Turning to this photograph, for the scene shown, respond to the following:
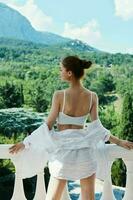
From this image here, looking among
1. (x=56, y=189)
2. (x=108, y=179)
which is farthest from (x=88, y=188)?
(x=108, y=179)

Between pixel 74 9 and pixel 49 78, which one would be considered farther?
pixel 74 9

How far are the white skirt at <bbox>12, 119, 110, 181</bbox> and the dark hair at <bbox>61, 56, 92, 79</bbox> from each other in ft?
0.87

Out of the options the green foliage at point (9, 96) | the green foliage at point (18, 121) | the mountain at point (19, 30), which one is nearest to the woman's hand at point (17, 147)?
the green foliage at point (18, 121)

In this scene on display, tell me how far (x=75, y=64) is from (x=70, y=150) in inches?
15.5

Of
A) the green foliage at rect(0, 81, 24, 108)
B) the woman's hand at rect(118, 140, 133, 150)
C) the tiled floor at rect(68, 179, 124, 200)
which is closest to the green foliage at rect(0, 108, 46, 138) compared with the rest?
the green foliage at rect(0, 81, 24, 108)

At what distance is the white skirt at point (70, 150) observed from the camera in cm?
215

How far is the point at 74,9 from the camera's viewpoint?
81.0 ft

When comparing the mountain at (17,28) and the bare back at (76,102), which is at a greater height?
the mountain at (17,28)

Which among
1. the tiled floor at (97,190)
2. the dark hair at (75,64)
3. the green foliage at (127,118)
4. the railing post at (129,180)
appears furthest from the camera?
the green foliage at (127,118)

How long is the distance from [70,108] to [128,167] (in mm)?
507

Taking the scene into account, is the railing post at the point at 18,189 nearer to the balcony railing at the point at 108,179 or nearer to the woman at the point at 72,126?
the balcony railing at the point at 108,179

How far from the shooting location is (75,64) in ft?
6.97

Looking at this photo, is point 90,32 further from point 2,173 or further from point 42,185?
point 42,185

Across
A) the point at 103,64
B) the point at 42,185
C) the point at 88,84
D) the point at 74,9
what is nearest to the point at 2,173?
the point at 88,84
